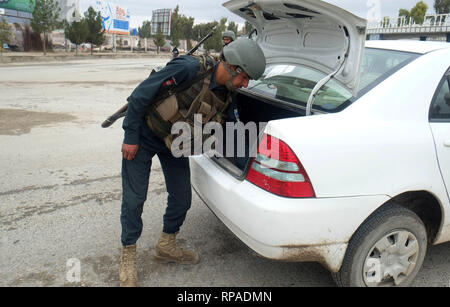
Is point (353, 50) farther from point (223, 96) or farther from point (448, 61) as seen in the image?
point (223, 96)

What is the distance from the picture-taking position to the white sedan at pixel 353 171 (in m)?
1.85

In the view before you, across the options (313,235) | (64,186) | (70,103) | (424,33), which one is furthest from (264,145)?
(424,33)

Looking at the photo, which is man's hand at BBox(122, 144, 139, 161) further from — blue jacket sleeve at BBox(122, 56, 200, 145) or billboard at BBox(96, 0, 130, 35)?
billboard at BBox(96, 0, 130, 35)

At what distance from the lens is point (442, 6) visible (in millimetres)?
59875

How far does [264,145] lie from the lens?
1.96m

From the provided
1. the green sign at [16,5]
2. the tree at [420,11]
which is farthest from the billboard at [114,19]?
the tree at [420,11]

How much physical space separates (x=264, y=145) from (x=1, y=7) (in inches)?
2026

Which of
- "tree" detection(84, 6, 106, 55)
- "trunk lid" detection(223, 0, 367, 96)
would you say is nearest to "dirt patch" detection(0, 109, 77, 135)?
"trunk lid" detection(223, 0, 367, 96)

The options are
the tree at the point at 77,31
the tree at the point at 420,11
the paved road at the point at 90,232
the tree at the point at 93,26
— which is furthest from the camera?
the tree at the point at 420,11

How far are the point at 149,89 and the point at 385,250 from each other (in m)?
1.69

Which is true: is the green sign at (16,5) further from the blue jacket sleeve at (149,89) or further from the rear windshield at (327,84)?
the blue jacket sleeve at (149,89)

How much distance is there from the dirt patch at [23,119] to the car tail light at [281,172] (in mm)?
5505

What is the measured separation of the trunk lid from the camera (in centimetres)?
219

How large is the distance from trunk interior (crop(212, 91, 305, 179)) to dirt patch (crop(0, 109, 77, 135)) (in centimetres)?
454
